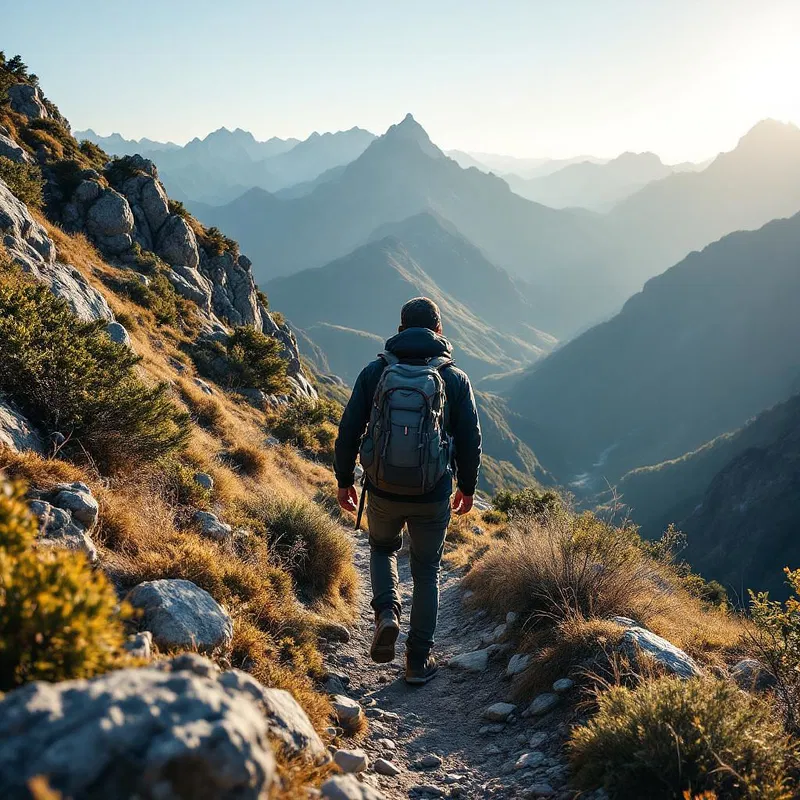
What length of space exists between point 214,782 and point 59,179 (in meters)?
27.0

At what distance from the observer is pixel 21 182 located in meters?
17.5

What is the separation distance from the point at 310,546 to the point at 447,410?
9.78 feet

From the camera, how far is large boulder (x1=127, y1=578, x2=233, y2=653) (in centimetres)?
339

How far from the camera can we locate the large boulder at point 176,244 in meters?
26.0

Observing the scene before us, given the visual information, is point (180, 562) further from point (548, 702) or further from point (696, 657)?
point (696, 657)

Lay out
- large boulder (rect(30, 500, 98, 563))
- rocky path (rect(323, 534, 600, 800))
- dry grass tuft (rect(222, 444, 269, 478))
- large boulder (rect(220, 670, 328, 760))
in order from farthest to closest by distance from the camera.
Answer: dry grass tuft (rect(222, 444, 269, 478)) → rocky path (rect(323, 534, 600, 800)) → large boulder (rect(30, 500, 98, 563)) → large boulder (rect(220, 670, 328, 760))

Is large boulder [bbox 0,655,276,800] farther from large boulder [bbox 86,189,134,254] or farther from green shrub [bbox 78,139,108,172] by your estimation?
green shrub [bbox 78,139,108,172]

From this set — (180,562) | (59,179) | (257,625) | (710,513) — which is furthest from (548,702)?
(710,513)

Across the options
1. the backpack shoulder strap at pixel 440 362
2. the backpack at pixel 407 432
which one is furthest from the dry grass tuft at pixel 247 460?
the backpack shoulder strap at pixel 440 362

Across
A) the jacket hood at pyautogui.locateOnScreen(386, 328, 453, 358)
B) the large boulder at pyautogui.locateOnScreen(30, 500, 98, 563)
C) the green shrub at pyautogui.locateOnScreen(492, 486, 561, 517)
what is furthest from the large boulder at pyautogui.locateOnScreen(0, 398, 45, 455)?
the green shrub at pyautogui.locateOnScreen(492, 486, 561, 517)

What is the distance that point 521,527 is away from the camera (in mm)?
8391

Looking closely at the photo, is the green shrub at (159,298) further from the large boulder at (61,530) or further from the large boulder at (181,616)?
the large boulder at (181,616)

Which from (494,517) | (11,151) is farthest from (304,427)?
(11,151)

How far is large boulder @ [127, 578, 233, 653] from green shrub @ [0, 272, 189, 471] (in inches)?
79.4
